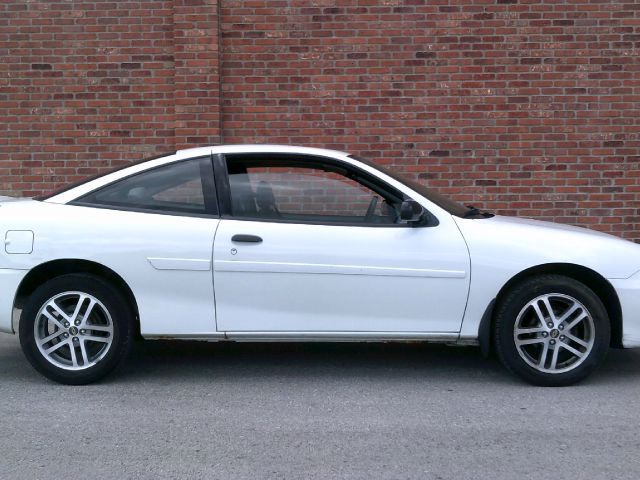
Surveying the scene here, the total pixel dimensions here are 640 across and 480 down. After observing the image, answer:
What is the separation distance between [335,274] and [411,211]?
625 millimetres

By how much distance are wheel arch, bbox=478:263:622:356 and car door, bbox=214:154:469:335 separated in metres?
0.19

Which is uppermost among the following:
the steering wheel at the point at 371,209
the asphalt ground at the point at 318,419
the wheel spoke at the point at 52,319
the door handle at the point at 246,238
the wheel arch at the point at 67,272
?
the steering wheel at the point at 371,209

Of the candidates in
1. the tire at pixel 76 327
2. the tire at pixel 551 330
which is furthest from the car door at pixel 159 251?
the tire at pixel 551 330

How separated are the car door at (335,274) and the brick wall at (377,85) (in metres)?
4.07

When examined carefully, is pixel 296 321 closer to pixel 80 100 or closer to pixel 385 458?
pixel 385 458

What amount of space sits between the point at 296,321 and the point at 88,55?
539 centimetres

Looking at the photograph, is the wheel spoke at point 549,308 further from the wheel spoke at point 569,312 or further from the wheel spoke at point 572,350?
the wheel spoke at point 572,350

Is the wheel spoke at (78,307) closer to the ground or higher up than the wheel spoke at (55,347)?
higher up

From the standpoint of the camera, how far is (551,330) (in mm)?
5391

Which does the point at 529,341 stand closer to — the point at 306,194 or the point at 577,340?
the point at 577,340

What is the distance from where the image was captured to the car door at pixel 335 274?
5363 mm

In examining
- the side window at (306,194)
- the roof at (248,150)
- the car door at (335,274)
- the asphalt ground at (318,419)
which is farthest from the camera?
the roof at (248,150)

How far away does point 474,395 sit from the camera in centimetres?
529

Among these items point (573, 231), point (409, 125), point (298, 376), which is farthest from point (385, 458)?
point (409, 125)
